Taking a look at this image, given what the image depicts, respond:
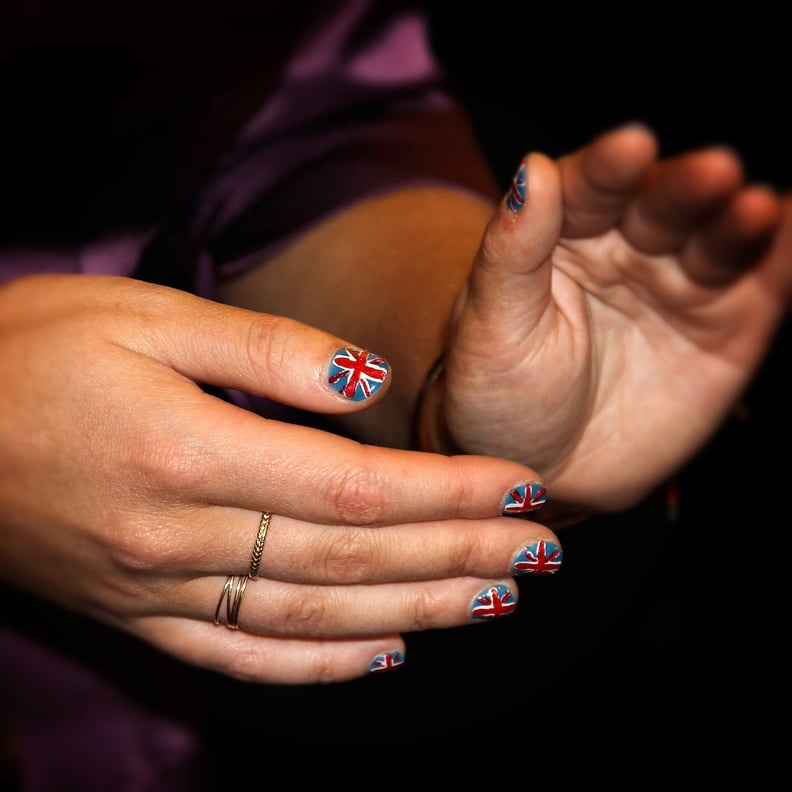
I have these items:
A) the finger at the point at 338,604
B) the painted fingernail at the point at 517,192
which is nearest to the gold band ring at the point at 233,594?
the finger at the point at 338,604

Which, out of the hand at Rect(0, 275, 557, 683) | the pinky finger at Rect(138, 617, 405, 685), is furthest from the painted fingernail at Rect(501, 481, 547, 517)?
the pinky finger at Rect(138, 617, 405, 685)

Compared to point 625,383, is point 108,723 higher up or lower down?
lower down

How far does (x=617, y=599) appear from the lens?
45cm

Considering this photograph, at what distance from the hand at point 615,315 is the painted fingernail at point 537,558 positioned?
1.4 inches

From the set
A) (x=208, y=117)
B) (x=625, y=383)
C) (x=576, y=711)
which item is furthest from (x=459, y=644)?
(x=208, y=117)

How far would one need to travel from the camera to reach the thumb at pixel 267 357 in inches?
12.5

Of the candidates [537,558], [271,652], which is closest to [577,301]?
[537,558]

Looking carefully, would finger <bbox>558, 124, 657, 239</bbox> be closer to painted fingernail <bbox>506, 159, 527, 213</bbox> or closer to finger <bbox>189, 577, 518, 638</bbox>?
painted fingernail <bbox>506, 159, 527, 213</bbox>

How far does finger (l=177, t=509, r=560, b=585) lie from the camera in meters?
0.34

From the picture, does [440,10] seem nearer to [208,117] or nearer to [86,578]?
[208,117]

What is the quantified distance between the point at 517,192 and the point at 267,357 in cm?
13

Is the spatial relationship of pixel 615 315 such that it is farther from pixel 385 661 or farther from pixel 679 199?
pixel 385 661

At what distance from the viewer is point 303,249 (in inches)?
18.3

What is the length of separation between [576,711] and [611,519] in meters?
0.17
